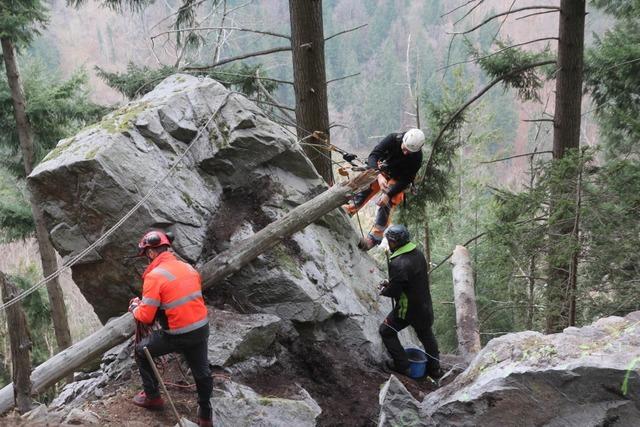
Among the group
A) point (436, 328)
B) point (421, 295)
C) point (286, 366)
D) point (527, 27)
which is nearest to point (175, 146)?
point (286, 366)

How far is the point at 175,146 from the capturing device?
7527 mm

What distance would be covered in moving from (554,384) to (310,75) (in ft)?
21.9

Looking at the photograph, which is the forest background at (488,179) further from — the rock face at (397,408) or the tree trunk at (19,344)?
the tree trunk at (19,344)

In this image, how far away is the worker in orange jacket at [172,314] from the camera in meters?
5.23

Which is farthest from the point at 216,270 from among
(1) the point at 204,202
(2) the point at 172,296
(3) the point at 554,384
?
(3) the point at 554,384

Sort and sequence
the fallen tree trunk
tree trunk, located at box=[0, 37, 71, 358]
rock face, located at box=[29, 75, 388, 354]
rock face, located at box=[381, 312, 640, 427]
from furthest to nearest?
tree trunk, located at box=[0, 37, 71, 358]
rock face, located at box=[29, 75, 388, 354]
the fallen tree trunk
rock face, located at box=[381, 312, 640, 427]

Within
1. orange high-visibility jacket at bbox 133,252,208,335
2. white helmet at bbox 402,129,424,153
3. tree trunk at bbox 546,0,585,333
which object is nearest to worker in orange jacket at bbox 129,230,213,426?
orange high-visibility jacket at bbox 133,252,208,335

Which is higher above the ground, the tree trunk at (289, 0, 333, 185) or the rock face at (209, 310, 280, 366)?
the tree trunk at (289, 0, 333, 185)

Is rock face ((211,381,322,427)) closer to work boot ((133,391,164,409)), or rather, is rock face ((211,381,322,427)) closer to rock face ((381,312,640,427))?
work boot ((133,391,164,409))

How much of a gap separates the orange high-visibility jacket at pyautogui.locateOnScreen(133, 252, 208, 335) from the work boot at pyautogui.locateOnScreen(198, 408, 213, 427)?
2.78ft

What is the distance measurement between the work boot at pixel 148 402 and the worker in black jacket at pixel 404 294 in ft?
10.1

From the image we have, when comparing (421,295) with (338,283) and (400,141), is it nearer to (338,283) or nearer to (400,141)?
(338,283)

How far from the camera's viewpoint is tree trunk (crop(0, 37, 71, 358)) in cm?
1335

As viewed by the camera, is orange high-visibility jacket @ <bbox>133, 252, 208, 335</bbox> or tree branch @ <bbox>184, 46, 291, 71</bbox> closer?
orange high-visibility jacket @ <bbox>133, 252, 208, 335</bbox>
